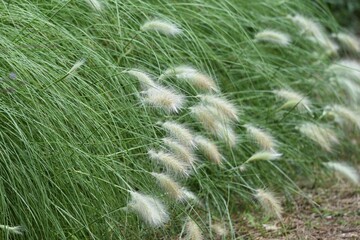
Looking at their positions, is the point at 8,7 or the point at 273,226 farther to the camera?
the point at 273,226

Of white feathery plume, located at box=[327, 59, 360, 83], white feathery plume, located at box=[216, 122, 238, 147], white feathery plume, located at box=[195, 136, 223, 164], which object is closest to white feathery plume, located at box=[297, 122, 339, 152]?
white feathery plume, located at box=[327, 59, 360, 83]

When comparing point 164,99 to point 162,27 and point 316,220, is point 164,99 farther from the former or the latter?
point 316,220

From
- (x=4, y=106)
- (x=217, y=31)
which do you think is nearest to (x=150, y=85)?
(x=4, y=106)

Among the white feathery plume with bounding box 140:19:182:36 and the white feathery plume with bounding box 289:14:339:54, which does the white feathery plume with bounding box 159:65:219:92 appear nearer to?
the white feathery plume with bounding box 140:19:182:36

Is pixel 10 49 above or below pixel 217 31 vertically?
above

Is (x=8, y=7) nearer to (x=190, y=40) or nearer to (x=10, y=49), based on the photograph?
(x=10, y=49)

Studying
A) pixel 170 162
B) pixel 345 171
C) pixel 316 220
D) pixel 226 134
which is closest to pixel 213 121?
pixel 226 134
